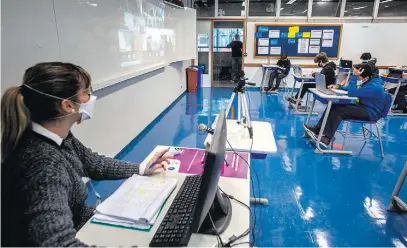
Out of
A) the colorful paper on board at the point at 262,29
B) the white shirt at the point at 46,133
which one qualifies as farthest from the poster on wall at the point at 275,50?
the white shirt at the point at 46,133

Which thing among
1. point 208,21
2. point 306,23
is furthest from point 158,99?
point 306,23

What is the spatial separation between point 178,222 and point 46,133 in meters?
0.58

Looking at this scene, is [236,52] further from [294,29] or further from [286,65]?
[294,29]

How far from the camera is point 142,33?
3.59m

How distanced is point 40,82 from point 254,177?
7.47ft

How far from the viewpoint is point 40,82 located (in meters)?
0.90

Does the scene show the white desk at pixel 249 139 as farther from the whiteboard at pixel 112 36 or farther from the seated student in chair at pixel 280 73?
the seated student in chair at pixel 280 73

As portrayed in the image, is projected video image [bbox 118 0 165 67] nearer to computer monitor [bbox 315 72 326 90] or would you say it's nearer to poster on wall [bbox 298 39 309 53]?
computer monitor [bbox 315 72 326 90]

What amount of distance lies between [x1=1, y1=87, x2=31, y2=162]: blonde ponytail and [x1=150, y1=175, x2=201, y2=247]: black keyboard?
1.83 ft

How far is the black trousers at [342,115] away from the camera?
321 cm

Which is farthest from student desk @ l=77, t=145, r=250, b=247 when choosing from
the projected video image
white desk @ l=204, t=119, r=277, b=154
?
the projected video image

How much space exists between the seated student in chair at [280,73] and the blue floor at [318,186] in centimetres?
287

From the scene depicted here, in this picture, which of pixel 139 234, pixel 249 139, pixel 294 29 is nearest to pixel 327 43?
pixel 294 29

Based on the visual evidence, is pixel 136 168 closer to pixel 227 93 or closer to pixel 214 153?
pixel 214 153
